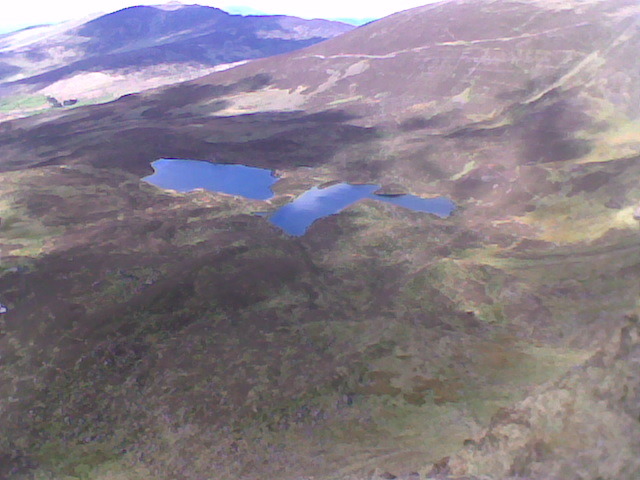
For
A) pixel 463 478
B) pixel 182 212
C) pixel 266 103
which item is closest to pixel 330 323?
pixel 463 478

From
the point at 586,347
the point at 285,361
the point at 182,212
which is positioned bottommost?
the point at 586,347

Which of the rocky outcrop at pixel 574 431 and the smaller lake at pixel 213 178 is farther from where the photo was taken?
the smaller lake at pixel 213 178

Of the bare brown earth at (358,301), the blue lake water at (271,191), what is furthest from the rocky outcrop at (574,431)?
the blue lake water at (271,191)

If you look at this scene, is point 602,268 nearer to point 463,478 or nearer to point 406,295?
point 406,295

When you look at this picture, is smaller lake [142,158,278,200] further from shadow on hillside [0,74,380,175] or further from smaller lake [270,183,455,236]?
smaller lake [270,183,455,236]

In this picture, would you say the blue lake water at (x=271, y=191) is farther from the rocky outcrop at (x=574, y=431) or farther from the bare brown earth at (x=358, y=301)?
the rocky outcrop at (x=574, y=431)

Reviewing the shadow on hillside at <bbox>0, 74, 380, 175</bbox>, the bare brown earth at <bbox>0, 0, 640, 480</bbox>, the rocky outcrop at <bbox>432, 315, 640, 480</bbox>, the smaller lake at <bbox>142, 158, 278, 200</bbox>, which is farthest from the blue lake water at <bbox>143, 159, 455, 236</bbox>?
the rocky outcrop at <bbox>432, 315, 640, 480</bbox>

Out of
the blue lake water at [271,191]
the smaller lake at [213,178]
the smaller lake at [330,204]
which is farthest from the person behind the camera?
the smaller lake at [213,178]

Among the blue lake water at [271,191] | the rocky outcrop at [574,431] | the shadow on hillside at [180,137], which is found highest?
the shadow on hillside at [180,137]
